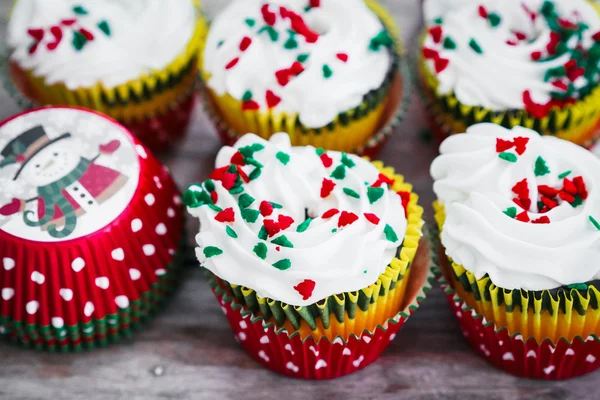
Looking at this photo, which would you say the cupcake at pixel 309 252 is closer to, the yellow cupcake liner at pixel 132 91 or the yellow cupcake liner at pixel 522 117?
the yellow cupcake liner at pixel 522 117

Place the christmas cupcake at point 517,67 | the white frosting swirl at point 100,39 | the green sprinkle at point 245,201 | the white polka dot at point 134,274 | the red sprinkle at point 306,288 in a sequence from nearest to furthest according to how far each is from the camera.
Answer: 1. the red sprinkle at point 306,288
2. the green sprinkle at point 245,201
3. the white polka dot at point 134,274
4. the christmas cupcake at point 517,67
5. the white frosting swirl at point 100,39

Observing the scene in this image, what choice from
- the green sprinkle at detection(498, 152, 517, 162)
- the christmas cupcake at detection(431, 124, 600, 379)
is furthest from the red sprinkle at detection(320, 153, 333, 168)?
the green sprinkle at detection(498, 152, 517, 162)

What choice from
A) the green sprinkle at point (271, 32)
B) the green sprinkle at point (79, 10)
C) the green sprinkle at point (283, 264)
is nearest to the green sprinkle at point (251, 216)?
the green sprinkle at point (283, 264)

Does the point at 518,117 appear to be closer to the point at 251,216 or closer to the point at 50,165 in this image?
the point at 251,216

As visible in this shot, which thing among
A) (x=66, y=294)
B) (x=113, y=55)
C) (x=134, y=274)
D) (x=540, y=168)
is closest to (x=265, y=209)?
(x=134, y=274)

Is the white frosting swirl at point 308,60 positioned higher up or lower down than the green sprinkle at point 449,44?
higher up

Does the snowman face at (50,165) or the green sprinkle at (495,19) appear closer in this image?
the snowman face at (50,165)

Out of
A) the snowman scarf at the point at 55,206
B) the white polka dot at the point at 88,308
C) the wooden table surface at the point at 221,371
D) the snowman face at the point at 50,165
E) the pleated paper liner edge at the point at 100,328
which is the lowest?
the wooden table surface at the point at 221,371
